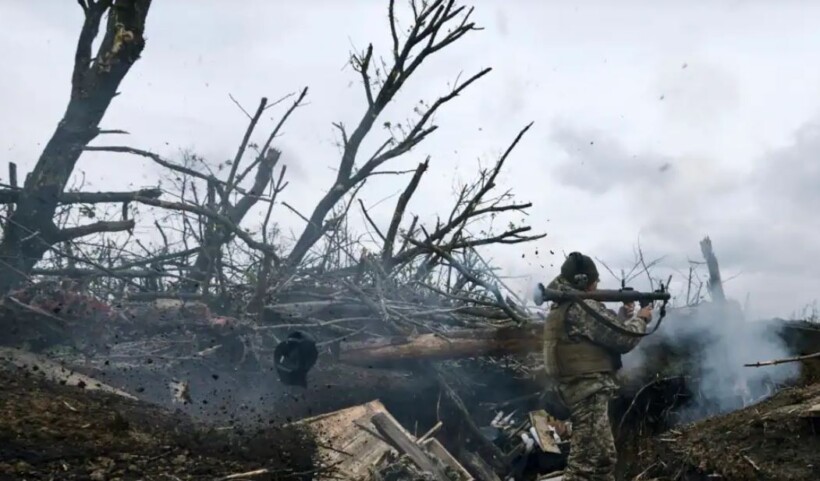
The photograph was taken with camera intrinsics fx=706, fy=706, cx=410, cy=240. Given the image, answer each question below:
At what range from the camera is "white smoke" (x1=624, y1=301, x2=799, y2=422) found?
8.42m

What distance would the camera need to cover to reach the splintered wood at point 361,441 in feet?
21.8

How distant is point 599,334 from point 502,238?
3.95 metres

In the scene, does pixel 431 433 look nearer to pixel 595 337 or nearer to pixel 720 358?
pixel 595 337

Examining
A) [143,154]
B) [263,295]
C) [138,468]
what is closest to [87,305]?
[263,295]

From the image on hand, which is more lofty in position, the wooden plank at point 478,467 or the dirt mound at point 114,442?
the dirt mound at point 114,442

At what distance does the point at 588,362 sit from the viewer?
6426 millimetres

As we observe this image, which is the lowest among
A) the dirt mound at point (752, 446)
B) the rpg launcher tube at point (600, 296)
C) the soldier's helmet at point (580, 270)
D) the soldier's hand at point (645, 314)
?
the dirt mound at point (752, 446)

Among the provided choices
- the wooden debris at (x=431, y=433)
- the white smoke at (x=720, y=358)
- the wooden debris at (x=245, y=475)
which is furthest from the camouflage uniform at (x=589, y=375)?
the wooden debris at (x=245, y=475)

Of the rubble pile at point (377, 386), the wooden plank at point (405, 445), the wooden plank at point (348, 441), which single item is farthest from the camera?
the wooden plank at point (405, 445)

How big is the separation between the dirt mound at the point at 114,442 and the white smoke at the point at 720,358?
454cm

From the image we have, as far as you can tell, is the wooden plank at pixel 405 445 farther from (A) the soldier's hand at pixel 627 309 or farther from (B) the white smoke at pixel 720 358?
(B) the white smoke at pixel 720 358

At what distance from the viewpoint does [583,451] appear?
20.7 feet

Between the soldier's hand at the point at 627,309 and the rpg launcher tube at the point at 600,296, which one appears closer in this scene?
the rpg launcher tube at the point at 600,296

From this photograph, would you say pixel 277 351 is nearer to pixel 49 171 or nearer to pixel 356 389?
pixel 356 389
